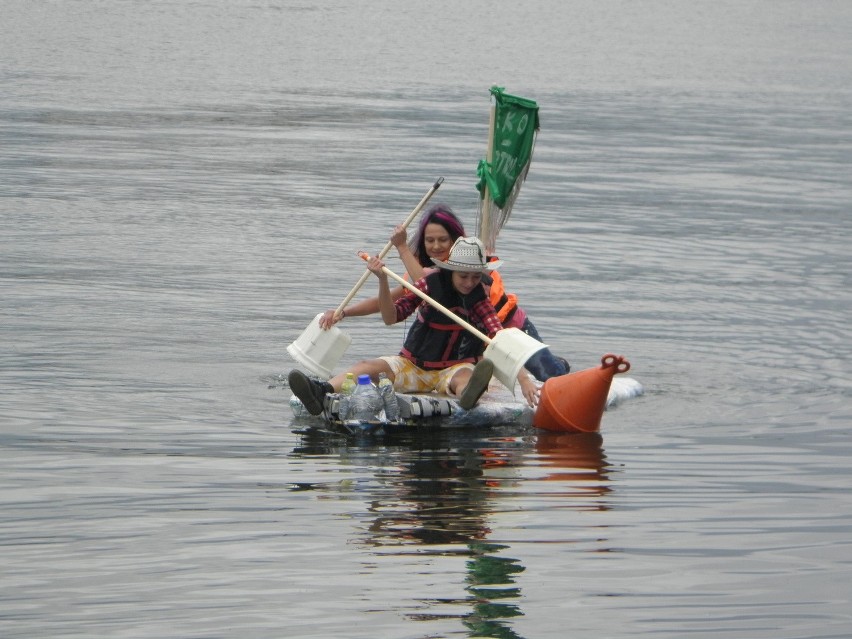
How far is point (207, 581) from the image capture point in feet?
27.0

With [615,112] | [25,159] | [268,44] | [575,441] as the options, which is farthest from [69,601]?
[268,44]

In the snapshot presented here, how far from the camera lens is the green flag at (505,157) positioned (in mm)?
13391

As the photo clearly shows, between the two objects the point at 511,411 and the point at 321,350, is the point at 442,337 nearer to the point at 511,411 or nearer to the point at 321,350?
the point at 511,411

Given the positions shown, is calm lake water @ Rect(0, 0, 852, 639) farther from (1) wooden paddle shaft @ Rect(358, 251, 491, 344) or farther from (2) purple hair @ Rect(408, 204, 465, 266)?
(2) purple hair @ Rect(408, 204, 465, 266)

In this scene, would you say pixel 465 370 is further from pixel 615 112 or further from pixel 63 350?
pixel 615 112

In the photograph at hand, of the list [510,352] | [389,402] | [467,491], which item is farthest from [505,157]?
[467,491]

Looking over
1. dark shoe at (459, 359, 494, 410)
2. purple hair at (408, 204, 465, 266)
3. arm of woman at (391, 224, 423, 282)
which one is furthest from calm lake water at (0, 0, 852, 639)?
purple hair at (408, 204, 465, 266)

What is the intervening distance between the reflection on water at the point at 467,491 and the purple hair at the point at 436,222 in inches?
63.5

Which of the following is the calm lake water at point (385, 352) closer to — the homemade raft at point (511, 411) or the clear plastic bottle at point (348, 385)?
the homemade raft at point (511, 411)

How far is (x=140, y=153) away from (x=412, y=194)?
5.50 m

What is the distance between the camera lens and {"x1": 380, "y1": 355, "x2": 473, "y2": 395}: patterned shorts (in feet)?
40.5

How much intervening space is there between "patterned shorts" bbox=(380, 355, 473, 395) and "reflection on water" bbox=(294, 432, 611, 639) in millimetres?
730

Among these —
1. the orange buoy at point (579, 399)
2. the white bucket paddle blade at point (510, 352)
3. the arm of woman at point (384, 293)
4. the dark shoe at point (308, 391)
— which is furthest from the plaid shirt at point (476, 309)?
the dark shoe at point (308, 391)

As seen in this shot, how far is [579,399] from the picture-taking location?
1184 centimetres
